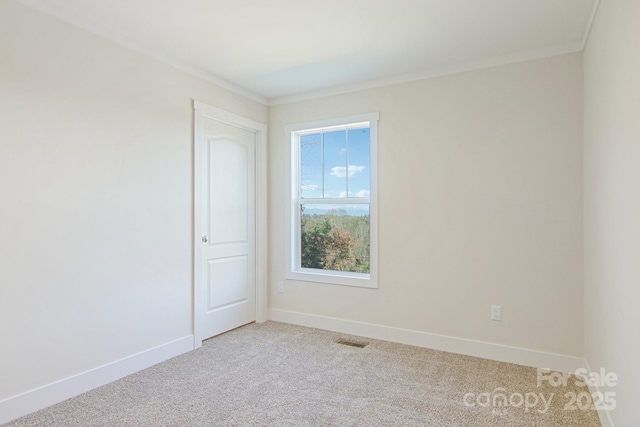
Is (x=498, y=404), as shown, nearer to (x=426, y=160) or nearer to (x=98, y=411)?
(x=426, y=160)

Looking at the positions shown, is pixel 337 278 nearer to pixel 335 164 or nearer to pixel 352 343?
→ pixel 352 343

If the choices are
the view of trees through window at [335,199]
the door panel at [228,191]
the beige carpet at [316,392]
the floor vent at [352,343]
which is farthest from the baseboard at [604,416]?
the door panel at [228,191]

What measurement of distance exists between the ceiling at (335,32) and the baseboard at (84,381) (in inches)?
93.1

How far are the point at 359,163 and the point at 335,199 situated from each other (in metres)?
0.46

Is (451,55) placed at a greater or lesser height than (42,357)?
greater

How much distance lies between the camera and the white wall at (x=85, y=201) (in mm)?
2180

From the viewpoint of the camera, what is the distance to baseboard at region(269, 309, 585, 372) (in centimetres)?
284

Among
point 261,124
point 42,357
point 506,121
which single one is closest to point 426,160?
point 506,121

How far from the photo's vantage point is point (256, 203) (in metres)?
4.16

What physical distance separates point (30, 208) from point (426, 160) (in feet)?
9.84

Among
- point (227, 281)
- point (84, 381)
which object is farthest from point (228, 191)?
point (84, 381)

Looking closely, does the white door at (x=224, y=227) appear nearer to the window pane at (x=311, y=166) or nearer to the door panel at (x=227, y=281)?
the door panel at (x=227, y=281)

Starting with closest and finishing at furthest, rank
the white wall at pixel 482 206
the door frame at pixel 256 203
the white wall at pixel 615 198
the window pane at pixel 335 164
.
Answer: the white wall at pixel 615 198, the white wall at pixel 482 206, the door frame at pixel 256 203, the window pane at pixel 335 164

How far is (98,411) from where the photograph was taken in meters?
2.24
